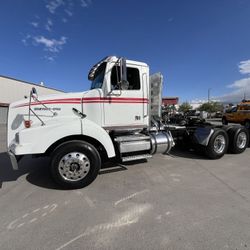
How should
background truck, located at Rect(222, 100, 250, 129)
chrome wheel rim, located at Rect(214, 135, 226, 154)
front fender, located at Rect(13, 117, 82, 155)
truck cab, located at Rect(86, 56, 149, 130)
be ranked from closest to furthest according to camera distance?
1. front fender, located at Rect(13, 117, 82, 155)
2. truck cab, located at Rect(86, 56, 149, 130)
3. chrome wheel rim, located at Rect(214, 135, 226, 154)
4. background truck, located at Rect(222, 100, 250, 129)

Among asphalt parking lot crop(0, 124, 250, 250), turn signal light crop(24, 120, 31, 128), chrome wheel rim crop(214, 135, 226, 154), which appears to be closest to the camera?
asphalt parking lot crop(0, 124, 250, 250)

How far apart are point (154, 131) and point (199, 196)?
2.37 m

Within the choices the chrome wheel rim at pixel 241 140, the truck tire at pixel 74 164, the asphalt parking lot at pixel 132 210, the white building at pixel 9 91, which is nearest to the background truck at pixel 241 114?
the chrome wheel rim at pixel 241 140

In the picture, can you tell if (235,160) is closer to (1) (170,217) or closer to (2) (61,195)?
(1) (170,217)

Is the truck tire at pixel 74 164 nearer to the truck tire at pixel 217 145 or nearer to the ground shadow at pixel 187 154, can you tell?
the ground shadow at pixel 187 154

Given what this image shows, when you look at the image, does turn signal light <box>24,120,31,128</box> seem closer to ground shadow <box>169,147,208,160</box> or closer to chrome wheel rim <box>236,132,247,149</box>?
ground shadow <box>169,147,208,160</box>

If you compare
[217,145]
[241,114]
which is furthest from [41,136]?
[241,114]

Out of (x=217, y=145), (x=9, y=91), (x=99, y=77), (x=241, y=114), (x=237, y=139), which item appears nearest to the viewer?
(x=99, y=77)

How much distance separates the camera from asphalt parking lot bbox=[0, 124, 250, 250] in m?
2.25

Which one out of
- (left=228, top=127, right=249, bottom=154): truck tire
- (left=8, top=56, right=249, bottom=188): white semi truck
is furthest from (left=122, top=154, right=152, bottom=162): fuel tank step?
→ (left=228, top=127, right=249, bottom=154): truck tire

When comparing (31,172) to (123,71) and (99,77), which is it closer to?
(99,77)

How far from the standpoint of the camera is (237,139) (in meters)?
6.34

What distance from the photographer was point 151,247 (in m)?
2.14

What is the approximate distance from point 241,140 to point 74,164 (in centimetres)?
605
